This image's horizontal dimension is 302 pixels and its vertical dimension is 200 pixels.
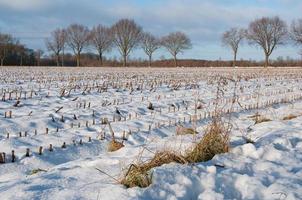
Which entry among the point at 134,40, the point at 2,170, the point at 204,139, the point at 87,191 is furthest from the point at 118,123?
the point at 134,40

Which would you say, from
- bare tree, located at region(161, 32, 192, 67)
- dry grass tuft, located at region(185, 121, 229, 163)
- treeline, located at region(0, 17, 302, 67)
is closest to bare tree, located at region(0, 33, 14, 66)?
treeline, located at region(0, 17, 302, 67)

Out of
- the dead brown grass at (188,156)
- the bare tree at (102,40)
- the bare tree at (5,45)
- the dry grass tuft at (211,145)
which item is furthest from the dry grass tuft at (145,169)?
the bare tree at (102,40)

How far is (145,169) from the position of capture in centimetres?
426

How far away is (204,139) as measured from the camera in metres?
5.07

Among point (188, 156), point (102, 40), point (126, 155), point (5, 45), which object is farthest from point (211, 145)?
point (102, 40)

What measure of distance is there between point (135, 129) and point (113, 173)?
4.16 m

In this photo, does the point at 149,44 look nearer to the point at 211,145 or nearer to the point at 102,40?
the point at 102,40

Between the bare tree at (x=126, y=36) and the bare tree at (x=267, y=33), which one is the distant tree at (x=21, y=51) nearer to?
the bare tree at (x=126, y=36)

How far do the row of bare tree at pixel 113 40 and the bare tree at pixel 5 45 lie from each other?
949 cm

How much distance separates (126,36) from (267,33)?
26380 millimetres

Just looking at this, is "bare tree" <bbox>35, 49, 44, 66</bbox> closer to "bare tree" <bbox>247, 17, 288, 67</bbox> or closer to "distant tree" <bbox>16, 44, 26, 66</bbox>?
"distant tree" <bbox>16, 44, 26, 66</bbox>

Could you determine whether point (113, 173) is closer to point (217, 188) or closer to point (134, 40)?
point (217, 188)

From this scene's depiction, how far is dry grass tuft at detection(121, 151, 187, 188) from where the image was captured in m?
3.95

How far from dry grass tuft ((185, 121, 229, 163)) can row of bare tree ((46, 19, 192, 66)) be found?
235ft
